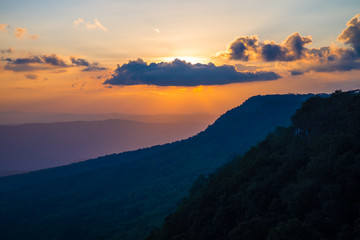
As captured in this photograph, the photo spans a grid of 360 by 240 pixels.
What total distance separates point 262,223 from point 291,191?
19.4ft

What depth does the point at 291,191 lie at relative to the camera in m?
35.8

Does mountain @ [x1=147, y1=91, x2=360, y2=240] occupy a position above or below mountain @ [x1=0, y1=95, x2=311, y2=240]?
above

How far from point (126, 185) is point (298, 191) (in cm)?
10956

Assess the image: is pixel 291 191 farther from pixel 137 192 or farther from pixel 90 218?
pixel 137 192

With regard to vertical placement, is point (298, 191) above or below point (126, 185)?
above

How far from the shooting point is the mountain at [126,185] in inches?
3927

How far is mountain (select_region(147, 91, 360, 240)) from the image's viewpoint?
3000cm

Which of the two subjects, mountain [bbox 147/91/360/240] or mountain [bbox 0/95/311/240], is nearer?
mountain [bbox 147/91/360/240]

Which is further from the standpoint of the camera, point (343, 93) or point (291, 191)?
point (343, 93)

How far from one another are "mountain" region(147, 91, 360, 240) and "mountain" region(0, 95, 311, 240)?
138 ft

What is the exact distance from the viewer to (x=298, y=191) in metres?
33.9

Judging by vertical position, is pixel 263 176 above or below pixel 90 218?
above

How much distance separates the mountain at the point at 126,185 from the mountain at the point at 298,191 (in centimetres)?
4208

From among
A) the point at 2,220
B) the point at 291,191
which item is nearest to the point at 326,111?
the point at 291,191
